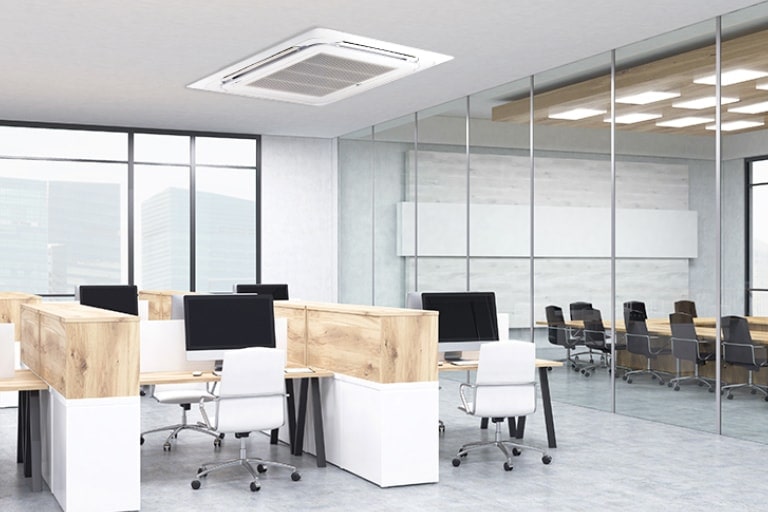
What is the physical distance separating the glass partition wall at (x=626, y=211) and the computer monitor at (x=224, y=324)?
11.6 ft

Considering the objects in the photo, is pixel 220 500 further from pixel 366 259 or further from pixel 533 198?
pixel 366 259

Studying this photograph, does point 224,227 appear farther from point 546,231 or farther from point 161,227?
point 546,231

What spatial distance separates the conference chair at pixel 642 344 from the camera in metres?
7.91

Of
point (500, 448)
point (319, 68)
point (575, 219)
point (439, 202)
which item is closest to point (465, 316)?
point (500, 448)

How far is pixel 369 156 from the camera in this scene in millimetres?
13344

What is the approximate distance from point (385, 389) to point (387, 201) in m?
7.27

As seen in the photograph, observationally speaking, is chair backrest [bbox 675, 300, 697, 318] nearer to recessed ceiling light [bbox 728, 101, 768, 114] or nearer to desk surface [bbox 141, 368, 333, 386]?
recessed ceiling light [bbox 728, 101, 768, 114]

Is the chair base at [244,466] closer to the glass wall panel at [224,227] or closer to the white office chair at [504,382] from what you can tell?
the white office chair at [504,382]

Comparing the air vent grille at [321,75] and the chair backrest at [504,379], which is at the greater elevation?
the air vent grille at [321,75]

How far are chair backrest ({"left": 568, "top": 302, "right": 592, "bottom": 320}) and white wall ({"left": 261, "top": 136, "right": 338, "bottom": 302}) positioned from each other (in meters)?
5.78

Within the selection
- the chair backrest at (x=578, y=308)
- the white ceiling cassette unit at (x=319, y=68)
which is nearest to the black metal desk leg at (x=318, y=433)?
the white ceiling cassette unit at (x=319, y=68)

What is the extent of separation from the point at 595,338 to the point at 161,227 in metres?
7.09

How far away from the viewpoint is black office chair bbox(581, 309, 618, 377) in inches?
341

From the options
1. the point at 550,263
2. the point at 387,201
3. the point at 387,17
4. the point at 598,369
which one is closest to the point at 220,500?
the point at 387,17
